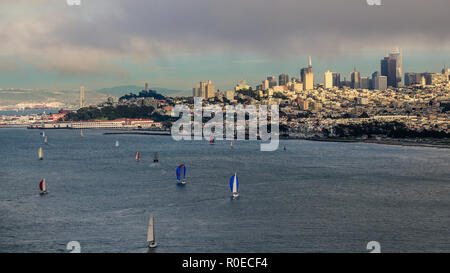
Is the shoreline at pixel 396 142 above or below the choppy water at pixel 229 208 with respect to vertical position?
above

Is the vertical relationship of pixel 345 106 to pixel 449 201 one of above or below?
above

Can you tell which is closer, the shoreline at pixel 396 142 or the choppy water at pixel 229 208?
the choppy water at pixel 229 208

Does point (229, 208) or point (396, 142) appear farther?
point (396, 142)

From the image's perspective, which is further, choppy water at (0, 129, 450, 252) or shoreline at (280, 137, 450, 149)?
shoreline at (280, 137, 450, 149)

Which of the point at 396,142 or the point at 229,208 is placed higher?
the point at 396,142

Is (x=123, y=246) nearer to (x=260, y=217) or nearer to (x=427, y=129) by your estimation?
(x=260, y=217)

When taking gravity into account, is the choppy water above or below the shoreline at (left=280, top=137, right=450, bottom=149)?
below
